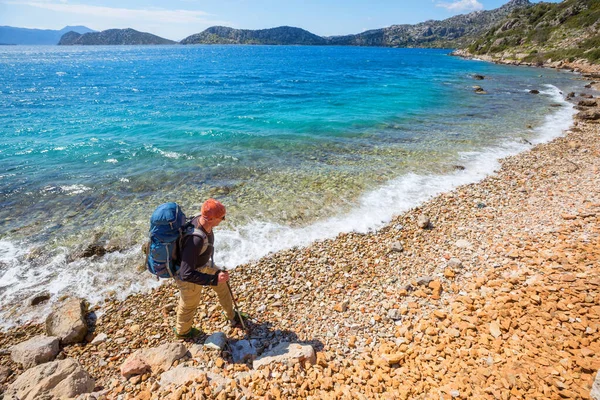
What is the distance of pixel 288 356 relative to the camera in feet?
18.6

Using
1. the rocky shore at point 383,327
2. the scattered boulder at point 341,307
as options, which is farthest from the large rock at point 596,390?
the scattered boulder at point 341,307

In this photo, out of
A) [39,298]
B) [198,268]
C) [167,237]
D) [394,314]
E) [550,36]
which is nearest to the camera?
[167,237]

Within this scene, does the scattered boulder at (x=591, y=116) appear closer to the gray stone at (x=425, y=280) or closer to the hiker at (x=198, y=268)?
the gray stone at (x=425, y=280)

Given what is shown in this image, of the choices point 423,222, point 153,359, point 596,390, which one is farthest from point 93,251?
point 596,390

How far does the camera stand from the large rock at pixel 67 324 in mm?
6906

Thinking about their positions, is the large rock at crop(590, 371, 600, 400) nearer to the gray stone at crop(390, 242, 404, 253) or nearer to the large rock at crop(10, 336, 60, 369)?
the gray stone at crop(390, 242, 404, 253)

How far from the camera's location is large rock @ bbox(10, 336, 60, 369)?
20.9 feet

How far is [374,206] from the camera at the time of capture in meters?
12.9

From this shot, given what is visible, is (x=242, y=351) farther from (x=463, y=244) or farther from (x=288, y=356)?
(x=463, y=244)

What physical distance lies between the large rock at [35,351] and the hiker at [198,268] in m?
2.88

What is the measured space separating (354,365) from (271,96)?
4298cm

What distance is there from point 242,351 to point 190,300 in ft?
5.11

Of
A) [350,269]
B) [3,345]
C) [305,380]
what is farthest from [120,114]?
[305,380]

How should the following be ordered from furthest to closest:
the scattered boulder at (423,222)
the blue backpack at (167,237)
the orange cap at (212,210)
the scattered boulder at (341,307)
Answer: the scattered boulder at (423,222) → the scattered boulder at (341,307) → the orange cap at (212,210) → the blue backpack at (167,237)
